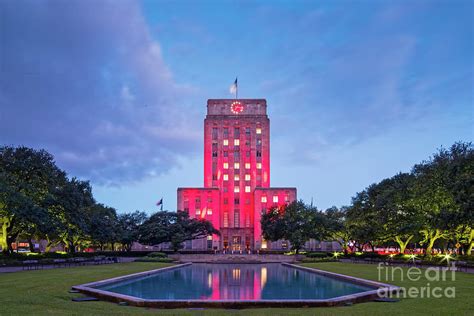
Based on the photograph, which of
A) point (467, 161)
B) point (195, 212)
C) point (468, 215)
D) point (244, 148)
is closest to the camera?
point (468, 215)

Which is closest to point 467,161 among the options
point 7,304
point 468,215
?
point 468,215

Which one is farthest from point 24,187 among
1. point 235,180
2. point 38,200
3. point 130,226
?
point 235,180

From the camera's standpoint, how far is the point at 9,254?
47.2m

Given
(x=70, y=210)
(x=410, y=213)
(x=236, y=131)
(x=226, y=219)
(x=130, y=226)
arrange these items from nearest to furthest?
1. (x=70, y=210)
2. (x=410, y=213)
3. (x=130, y=226)
4. (x=226, y=219)
5. (x=236, y=131)

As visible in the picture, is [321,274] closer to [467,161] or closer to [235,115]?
[467,161]

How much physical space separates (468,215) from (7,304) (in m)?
33.8

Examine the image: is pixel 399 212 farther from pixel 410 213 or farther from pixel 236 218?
pixel 236 218

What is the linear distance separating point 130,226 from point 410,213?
51.2 m

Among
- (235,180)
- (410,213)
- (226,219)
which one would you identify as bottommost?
(226,219)

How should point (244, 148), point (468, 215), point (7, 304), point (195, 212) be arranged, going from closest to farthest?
1. point (7, 304)
2. point (468, 215)
3. point (195, 212)
4. point (244, 148)

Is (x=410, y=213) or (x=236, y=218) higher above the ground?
(x=410, y=213)

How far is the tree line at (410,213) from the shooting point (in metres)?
39.4

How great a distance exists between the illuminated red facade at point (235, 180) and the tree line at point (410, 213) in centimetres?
2575

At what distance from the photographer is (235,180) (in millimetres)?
119562
